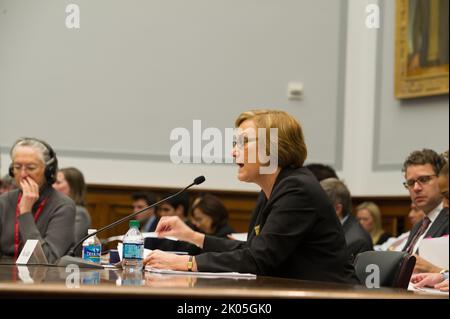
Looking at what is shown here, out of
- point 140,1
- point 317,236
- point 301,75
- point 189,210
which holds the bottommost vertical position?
point 189,210

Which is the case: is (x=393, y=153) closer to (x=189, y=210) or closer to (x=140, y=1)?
(x=189, y=210)

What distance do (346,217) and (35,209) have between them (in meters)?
1.70

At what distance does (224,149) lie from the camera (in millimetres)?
8016

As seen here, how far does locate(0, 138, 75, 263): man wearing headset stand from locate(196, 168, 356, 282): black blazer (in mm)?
1465

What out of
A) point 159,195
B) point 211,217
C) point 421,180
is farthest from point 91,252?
point 159,195

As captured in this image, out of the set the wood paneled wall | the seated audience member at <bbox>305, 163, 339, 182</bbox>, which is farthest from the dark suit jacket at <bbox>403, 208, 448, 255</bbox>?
the wood paneled wall

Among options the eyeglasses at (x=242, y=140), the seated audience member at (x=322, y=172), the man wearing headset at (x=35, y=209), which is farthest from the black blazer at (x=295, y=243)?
the seated audience member at (x=322, y=172)

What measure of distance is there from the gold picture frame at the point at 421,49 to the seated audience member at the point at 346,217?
9.56 feet

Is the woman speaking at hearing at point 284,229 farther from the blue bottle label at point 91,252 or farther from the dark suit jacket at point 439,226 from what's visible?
the dark suit jacket at point 439,226

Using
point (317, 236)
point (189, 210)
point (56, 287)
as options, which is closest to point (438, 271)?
point (317, 236)

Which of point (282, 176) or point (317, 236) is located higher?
point (282, 176)

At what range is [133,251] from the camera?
3.10 meters

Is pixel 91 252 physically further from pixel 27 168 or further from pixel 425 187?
pixel 425 187

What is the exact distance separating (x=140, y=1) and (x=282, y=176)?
5259mm
